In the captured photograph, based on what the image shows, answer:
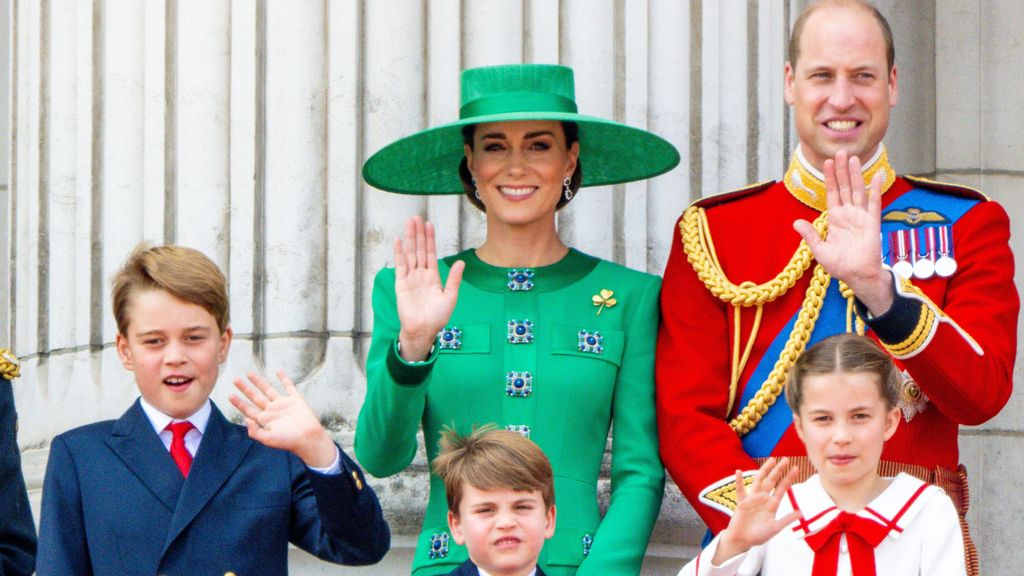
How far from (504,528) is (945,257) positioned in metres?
1.20

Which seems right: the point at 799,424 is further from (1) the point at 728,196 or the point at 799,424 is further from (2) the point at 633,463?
(1) the point at 728,196

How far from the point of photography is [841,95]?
473cm

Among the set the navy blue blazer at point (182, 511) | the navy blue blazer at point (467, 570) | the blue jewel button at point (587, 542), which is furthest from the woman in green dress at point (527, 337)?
the navy blue blazer at point (182, 511)

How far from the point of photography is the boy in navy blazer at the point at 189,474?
4.25 metres

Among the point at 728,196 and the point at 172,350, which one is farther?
the point at 728,196

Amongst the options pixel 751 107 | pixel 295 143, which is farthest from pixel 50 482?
pixel 751 107

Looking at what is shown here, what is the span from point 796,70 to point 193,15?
182cm

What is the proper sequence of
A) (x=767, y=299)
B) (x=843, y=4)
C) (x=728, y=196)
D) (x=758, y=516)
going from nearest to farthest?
(x=758, y=516)
(x=767, y=299)
(x=843, y=4)
(x=728, y=196)

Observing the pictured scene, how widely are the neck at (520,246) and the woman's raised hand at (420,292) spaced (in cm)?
26

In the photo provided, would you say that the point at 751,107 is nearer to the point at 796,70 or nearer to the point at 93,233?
the point at 796,70

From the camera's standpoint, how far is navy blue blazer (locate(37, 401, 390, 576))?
14.1ft

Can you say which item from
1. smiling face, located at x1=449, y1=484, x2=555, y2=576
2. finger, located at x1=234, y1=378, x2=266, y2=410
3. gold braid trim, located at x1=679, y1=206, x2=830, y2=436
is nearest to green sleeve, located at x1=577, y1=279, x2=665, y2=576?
gold braid trim, located at x1=679, y1=206, x2=830, y2=436

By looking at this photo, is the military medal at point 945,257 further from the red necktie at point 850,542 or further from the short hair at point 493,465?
the short hair at point 493,465

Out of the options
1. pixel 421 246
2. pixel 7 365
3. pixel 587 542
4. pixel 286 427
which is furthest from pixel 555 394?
pixel 7 365
